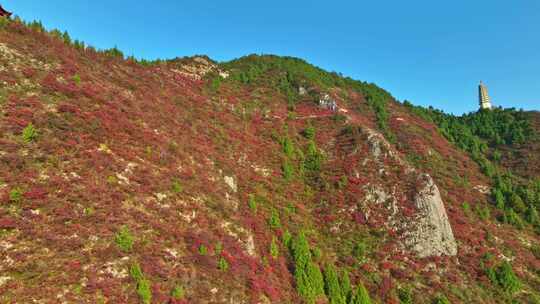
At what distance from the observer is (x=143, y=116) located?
39.8 m

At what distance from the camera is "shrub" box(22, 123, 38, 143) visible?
25.6 meters

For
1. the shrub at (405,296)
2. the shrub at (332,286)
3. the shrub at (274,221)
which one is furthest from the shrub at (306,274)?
the shrub at (405,296)

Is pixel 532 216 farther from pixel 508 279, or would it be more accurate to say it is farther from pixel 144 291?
pixel 144 291

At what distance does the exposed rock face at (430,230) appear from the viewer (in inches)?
1773

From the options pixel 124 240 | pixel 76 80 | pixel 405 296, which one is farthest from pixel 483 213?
pixel 76 80

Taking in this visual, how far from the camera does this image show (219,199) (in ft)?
118

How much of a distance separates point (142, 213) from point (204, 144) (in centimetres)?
1956

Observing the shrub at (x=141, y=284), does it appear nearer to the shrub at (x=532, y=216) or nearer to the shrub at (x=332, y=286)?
the shrub at (x=332, y=286)

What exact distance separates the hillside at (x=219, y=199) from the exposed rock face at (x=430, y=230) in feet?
0.84

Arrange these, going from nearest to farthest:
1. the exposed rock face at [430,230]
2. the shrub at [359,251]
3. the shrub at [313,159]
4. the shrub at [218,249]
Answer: the shrub at [218,249] → the shrub at [359,251] → the exposed rock face at [430,230] → the shrub at [313,159]

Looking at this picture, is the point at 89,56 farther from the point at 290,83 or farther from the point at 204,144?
the point at 290,83

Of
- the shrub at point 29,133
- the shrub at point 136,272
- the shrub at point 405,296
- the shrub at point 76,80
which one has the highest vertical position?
the shrub at point 76,80

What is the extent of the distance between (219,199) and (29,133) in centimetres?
1825

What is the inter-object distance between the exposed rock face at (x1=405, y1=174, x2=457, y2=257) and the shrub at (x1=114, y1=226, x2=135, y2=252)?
36609 mm
